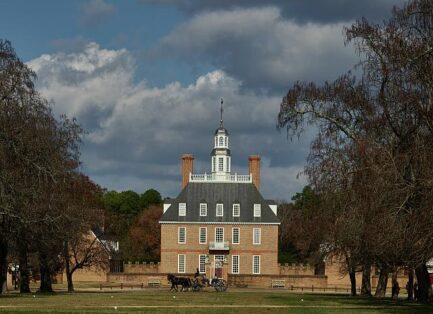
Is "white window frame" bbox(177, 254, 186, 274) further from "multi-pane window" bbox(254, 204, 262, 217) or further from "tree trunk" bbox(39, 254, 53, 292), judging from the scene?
"tree trunk" bbox(39, 254, 53, 292)

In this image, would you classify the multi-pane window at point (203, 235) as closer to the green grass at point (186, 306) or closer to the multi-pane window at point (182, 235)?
the multi-pane window at point (182, 235)

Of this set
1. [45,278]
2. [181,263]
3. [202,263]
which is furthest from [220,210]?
[45,278]

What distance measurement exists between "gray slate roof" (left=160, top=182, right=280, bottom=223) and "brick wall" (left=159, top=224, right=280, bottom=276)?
0.84m

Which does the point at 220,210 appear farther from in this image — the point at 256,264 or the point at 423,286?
the point at 423,286

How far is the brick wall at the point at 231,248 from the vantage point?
90188mm

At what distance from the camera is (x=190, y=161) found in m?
95.5

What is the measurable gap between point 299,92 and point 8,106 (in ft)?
41.9

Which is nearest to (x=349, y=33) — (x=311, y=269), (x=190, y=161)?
(x=311, y=269)

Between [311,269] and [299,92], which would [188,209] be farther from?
[299,92]

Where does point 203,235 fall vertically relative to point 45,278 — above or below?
above

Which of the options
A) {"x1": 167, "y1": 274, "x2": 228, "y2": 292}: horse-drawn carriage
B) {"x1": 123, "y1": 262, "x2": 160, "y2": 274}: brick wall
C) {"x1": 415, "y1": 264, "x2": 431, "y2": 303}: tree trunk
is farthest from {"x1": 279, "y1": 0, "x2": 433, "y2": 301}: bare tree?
{"x1": 123, "y1": 262, "x2": 160, "y2": 274}: brick wall

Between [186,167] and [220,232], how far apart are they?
882 cm

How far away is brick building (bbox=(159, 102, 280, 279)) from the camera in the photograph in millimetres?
90188

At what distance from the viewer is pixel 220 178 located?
94.3m
